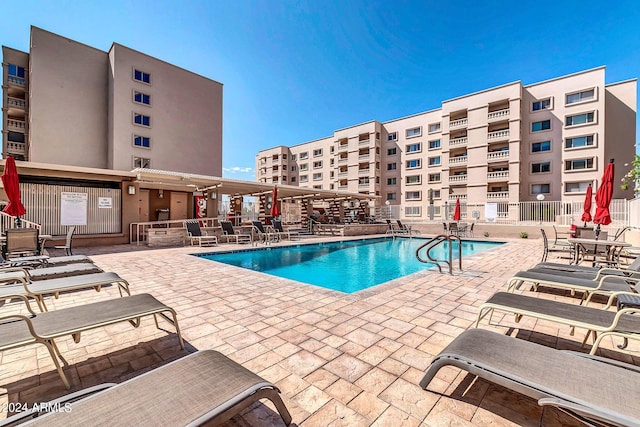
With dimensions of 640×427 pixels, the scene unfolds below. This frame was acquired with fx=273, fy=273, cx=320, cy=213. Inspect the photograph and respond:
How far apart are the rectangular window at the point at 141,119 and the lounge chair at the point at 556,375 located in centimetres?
2266

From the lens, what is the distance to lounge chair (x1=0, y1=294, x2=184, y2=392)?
1.99m

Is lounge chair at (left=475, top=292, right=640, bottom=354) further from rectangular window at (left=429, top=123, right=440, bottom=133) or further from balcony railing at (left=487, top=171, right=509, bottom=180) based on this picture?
rectangular window at (left=429, top=123, right=440, bottom=133)

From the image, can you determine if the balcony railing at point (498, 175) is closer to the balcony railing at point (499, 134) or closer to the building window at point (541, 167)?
the building window at point (541, 167)

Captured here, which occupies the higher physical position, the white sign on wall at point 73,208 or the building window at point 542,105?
the building window at point 542,105

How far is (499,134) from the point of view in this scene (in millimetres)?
24750

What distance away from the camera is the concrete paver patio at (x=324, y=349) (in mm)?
1897

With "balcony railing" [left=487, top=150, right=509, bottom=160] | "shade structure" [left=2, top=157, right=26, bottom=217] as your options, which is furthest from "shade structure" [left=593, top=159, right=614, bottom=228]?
"balcony railing" [left=487, top=150, right=509, bottom=160]

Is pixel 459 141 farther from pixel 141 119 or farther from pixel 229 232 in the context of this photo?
pixel 141 119

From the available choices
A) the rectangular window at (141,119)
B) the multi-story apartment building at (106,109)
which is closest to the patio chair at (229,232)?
the multi-story apartment building at (106,109)

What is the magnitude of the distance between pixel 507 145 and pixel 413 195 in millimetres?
10188

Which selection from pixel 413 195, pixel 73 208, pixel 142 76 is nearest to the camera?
pixel 73 208

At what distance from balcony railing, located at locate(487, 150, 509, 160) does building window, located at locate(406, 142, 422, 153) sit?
307 inches

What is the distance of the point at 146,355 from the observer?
2635 millimetres

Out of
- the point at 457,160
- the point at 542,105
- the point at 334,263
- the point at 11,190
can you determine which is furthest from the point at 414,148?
the point at 11,190
